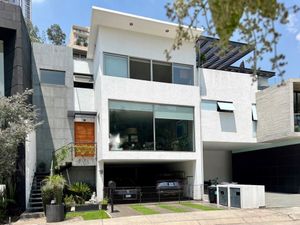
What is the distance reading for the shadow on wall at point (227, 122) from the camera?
2275cm

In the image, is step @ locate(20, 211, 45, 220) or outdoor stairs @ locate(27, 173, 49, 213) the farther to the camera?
outdoor stairs @ locate(27, 173, 49, 213)

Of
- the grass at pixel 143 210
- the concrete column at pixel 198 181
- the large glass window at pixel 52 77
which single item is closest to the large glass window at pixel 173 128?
the concrete column at pixel 198 181

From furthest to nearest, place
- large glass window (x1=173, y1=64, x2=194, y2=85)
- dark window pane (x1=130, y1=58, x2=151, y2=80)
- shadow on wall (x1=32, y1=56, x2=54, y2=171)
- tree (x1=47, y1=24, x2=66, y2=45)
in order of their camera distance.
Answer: tree (x1=47, y1=24, x2=66, y2=45)
large glass window (x1=173, y1=64, x2=194, y2=85)
shadow on wall (x1=32, y1=56, x2=54, y2=171)
dark window pane (x1=130, y1=58, x2=151, y2=80)

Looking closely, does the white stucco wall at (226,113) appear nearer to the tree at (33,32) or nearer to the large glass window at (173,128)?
the large glass window at (173,128)

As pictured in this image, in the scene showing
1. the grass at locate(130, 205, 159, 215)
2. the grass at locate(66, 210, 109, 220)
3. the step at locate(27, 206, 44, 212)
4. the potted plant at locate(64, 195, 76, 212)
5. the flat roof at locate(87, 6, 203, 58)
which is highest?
the flat roof at locate(87, 6, 203, 58)

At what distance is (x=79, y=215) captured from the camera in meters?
15.8

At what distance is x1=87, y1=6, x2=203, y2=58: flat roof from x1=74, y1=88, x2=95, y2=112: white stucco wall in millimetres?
3117

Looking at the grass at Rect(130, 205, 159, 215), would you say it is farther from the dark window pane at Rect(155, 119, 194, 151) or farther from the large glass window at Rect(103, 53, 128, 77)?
the large glass window at Rect(103, 53, 128, 77)

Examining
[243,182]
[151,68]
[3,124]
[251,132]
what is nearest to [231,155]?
[243,182]

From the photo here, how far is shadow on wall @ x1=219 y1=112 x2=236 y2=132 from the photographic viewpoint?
74.6 ft

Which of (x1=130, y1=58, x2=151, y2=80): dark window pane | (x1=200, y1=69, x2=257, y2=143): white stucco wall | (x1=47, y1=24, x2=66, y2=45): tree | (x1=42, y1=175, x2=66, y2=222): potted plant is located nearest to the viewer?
(x1=42, y1=175, x2=66, y2=222): potted plant

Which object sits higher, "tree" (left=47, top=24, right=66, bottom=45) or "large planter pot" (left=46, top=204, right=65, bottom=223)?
"tree" (left=47, top=24, right=66, bottom=45)

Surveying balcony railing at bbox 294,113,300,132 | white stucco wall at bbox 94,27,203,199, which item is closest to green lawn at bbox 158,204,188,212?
white stucco wall at bbox 94,27,203,199

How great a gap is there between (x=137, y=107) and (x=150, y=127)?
48.7 inches
